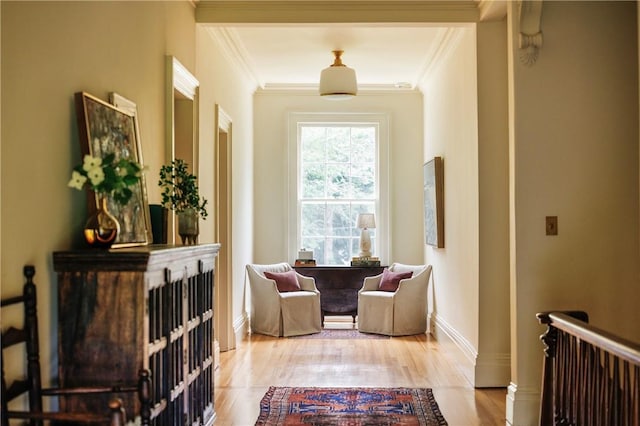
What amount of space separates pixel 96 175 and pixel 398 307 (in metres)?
5.83

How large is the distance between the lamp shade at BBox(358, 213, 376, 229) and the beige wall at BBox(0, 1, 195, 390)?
5470mm

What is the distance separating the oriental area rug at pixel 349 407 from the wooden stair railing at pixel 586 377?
1088 mm

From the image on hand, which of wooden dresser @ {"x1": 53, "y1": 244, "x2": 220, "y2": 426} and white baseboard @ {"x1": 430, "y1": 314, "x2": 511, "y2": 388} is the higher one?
wooden dresser @ {"x1": 53, "y1": 244, "x2": 220, "y2": 426}

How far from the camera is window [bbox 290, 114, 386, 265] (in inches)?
365

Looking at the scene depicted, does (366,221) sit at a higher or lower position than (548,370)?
higher

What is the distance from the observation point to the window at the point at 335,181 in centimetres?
928

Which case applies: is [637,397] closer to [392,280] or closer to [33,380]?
[33,380]

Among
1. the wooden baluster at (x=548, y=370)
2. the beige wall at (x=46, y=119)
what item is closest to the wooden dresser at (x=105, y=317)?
the beige wall at (x=46, y=119)

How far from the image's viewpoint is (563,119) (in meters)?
4.44

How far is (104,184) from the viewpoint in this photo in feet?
9.20

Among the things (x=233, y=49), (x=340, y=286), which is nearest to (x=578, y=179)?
(x=233, y=49)

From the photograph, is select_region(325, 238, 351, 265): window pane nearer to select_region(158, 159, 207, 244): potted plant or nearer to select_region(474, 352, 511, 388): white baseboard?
select_region(474, 352, 511, 388): white baseboard

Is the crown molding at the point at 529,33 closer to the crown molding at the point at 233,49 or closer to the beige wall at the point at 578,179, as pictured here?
the beige wall at the point at 578,179

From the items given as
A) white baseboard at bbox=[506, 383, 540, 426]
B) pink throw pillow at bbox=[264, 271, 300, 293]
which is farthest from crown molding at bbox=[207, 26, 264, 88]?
white baseboard at bbox=[506, 383, 540, 426]
